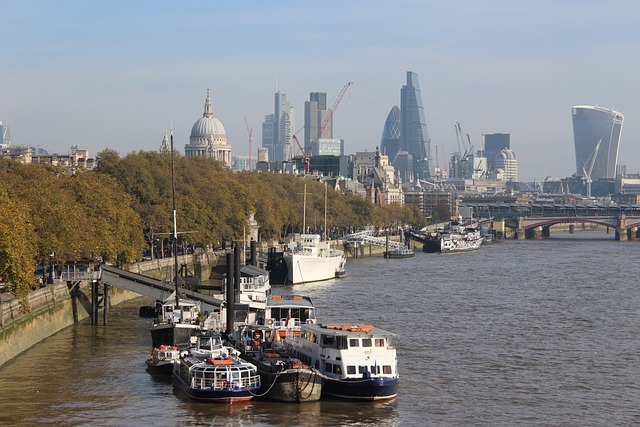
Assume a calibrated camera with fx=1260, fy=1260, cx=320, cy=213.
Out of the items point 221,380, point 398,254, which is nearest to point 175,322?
point 221,380

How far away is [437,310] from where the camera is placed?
2906 inches

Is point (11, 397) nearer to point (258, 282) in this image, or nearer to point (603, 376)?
point (603, 376)

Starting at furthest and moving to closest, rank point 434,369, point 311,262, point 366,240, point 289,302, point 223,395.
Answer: point 366,240 < point 311,262 < point 289,302 < point 434,369 < point 223,395

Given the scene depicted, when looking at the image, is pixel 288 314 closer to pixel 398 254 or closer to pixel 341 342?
pixel 341 342

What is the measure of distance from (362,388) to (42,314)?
1932 centimetres

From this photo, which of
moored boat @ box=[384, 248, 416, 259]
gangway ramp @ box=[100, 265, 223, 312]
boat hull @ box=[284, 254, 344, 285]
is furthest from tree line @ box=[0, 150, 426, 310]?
moored boat @ box=[384, 248, 416, 259]

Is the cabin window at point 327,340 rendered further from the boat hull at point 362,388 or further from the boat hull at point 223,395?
the boat hull at point 223,395

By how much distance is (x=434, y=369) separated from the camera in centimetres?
5075

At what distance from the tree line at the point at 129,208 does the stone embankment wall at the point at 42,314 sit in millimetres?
1588

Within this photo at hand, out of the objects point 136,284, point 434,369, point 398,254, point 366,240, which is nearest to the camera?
point 434,369

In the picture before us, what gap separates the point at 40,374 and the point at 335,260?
55139mm

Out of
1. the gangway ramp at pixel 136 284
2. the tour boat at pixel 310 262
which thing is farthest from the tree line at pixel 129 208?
the tour boat at pixel 310 262

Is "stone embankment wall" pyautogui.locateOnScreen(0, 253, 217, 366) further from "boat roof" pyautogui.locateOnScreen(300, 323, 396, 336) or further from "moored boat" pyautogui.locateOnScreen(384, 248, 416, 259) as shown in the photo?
"moored boat" pyautogui.locateOnScreen(384, 248, 416, 259)

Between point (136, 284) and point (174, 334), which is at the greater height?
point (136, 284)
